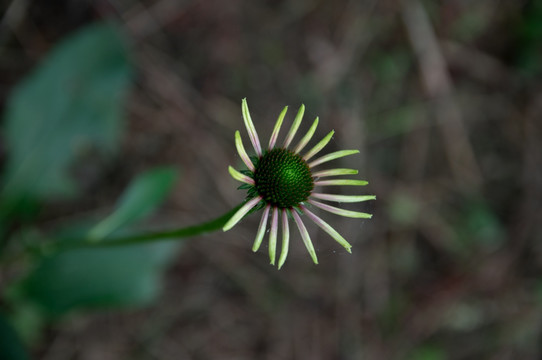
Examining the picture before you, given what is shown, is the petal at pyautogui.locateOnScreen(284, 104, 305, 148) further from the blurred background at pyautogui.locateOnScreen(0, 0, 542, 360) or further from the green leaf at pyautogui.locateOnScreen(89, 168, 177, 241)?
the blurred background at pyautogui.locateOnScreen(0, 0, 542, 360)

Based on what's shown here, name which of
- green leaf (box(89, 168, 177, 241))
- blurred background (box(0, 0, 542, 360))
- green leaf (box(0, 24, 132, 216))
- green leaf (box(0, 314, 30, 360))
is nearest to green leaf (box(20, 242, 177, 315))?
blurred background (box(0, 0, 542, 360))

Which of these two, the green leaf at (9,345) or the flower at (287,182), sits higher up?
the flower at (287,182)

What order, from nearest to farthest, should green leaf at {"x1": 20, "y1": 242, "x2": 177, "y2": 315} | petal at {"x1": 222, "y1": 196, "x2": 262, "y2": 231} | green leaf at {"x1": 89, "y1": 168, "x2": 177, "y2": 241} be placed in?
1. petal at {"x1": 222, "y1": 196, "x2": 262, "y2": 231}
2. green leaf at {"x1": 89, "y1": 168, "x2": 177, "y2": 241}
3. green leaf at {"x1": 20, "y1": 242, "x2": 177, "y2": 315}

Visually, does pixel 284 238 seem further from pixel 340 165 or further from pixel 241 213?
pixel 340 165

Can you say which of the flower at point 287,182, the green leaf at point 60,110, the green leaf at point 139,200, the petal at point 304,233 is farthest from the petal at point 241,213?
the green leaf at point 60,110

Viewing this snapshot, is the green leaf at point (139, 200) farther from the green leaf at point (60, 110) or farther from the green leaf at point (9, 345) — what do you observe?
the green leaf at point (60, 110)

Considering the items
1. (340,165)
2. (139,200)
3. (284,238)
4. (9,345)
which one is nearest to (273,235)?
(284,238)

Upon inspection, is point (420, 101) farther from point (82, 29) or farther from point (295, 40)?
point (82, 29)
